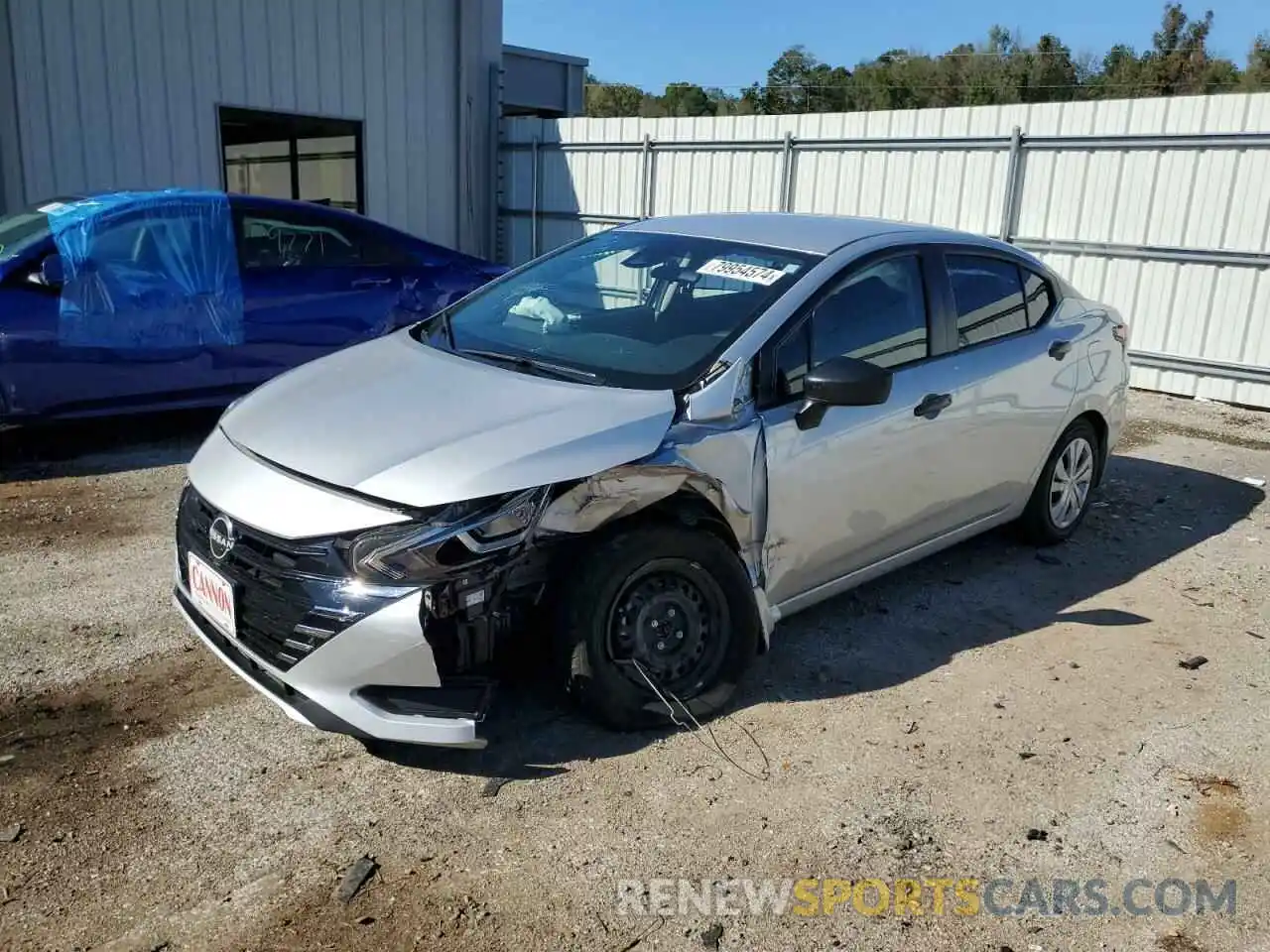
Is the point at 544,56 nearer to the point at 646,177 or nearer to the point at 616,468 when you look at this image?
the point at 646,177

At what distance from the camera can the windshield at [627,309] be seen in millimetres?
3627

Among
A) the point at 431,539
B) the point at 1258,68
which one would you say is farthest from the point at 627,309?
the point at 1258,68

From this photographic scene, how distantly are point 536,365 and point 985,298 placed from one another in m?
2.16

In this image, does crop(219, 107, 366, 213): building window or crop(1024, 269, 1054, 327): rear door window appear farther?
crop(219, 107, 366, 213): building window

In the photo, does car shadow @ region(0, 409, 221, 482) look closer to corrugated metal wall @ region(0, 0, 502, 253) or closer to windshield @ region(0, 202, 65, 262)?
windshield @ region(0, 202, 65, 262)

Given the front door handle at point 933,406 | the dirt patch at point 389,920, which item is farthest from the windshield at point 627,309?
the dirt patch at point 389,920

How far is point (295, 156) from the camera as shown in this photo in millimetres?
14539

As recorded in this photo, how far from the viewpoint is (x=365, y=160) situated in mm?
12609

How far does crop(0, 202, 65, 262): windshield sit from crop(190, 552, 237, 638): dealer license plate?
3.81 meters

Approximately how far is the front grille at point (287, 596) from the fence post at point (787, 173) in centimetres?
966

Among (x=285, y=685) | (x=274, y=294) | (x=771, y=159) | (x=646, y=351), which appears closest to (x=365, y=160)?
(x=771, y=159)

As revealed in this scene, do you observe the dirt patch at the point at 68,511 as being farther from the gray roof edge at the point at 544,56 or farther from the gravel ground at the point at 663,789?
the gray roof edge at the point at 544,56

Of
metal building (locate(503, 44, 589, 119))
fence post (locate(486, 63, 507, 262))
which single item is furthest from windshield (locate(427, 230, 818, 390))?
metal building (locate(503, 44, 589, 119))

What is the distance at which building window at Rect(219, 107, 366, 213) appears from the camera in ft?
41.2
